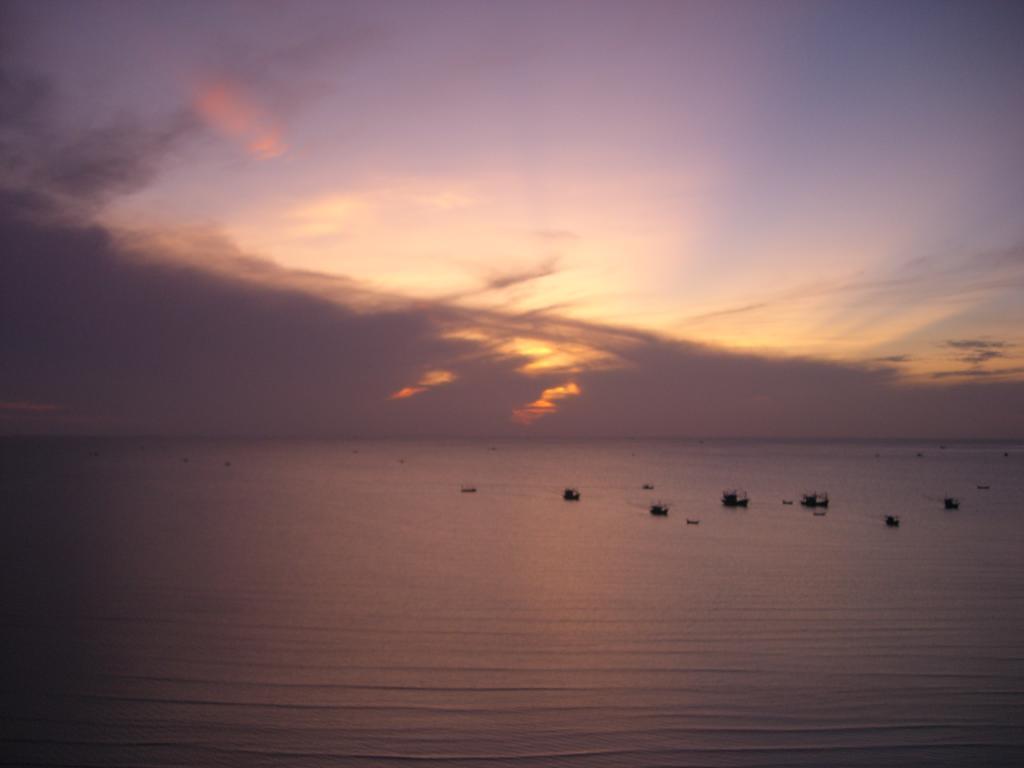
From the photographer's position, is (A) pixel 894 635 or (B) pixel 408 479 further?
(B) pixel 408 479

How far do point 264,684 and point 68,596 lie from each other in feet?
51.2

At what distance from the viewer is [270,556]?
42.4 metres

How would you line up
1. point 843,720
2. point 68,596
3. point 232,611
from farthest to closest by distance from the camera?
point 68,596 < point 232,611 < point 843,720

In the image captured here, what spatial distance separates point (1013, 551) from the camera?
45.3 m

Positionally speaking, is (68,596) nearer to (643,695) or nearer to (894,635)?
(643,695)

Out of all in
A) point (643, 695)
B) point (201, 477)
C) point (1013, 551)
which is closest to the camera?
point (643, 695)

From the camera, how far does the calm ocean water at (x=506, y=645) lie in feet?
57.8

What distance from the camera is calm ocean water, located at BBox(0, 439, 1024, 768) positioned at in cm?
1762

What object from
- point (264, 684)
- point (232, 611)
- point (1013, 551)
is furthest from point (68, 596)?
point (1013, 551)

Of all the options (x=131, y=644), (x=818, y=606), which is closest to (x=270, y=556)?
(x=131, y=644)

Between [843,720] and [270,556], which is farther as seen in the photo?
[270,556]

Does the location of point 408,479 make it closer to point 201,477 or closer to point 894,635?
point 201,477

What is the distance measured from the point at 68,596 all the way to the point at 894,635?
110 feet

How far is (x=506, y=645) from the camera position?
25594mm
